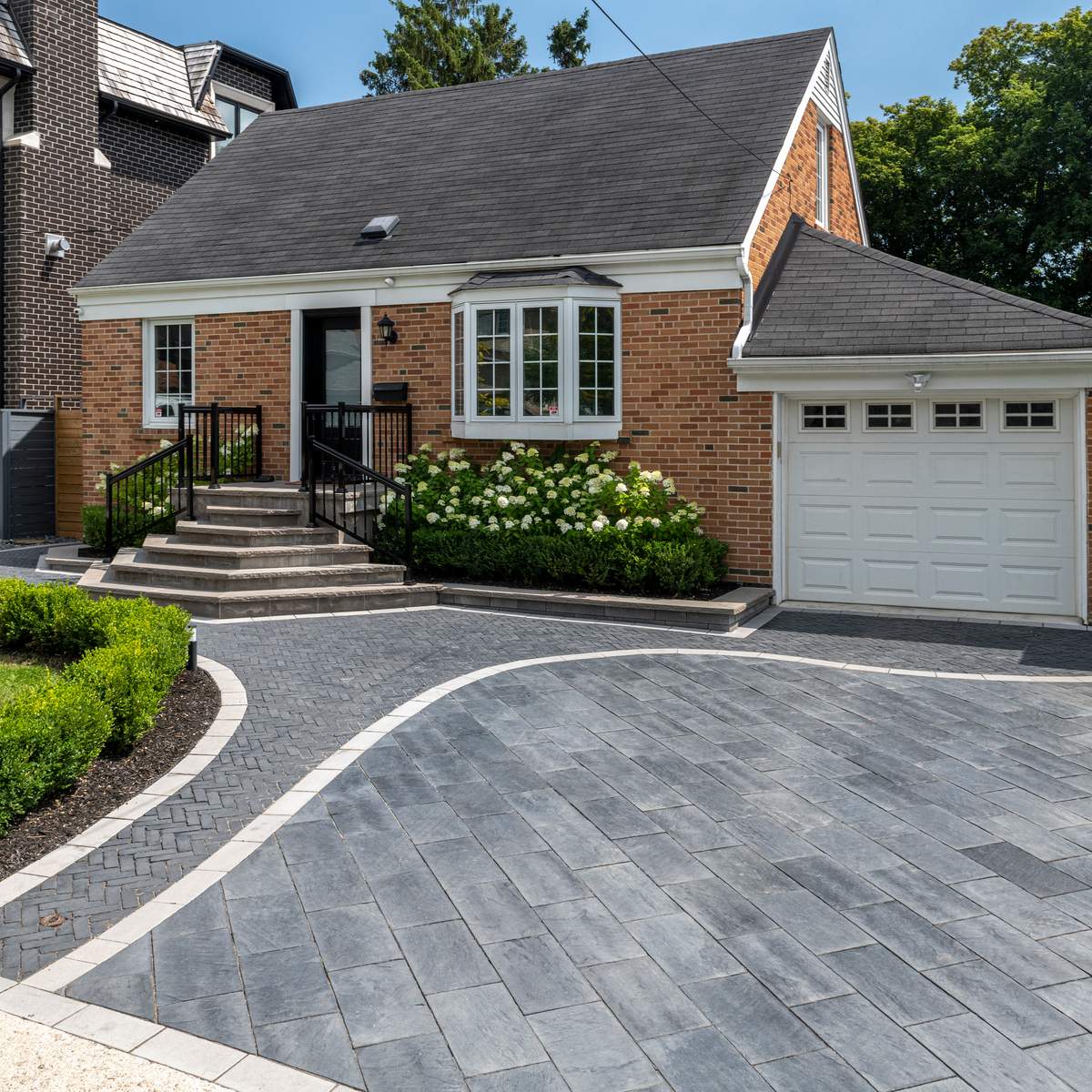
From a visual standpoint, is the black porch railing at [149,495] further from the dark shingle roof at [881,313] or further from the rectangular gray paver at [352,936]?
the rectangular gray paver at [352,936]

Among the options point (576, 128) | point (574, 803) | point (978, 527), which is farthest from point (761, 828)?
point (576, 128)

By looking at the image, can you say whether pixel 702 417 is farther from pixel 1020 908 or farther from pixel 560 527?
pixel 1020 908

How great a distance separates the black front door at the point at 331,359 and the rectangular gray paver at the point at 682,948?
10.8 m

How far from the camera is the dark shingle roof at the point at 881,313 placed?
10.7m

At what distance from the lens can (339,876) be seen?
4723 mm

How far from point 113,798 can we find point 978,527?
8.65 meters

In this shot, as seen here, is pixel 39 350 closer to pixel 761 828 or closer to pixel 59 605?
pixel 59 605

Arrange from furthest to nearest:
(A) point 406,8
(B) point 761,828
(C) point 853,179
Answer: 1. (A) point 406,8
2. (C) point 853,179
3. (B) point 761,828

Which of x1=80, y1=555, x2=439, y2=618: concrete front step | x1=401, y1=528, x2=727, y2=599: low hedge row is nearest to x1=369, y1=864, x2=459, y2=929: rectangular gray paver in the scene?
x1=80, y1=555, x2=439, y2=618: concrete front step

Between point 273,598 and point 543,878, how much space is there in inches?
262

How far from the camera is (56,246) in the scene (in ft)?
59.0

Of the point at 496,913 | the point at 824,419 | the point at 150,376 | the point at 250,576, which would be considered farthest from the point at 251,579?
the point at 496,913

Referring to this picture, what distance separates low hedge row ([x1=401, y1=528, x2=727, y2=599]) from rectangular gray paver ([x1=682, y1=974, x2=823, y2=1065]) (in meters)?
7.30

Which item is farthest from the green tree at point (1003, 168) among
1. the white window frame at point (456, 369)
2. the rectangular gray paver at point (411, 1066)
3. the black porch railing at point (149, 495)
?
the rectangular gray paver at point (411, 1066)
